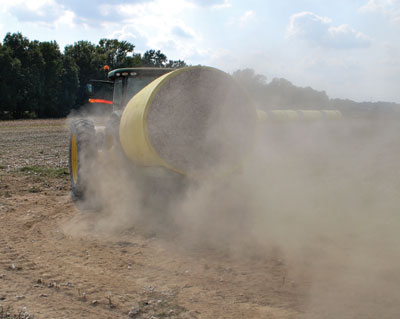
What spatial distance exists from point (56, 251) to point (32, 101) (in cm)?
3710

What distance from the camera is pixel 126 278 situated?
3307 mm

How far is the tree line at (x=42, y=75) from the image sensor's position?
35.4 metres

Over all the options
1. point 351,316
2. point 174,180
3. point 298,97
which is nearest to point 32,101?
point 298,97

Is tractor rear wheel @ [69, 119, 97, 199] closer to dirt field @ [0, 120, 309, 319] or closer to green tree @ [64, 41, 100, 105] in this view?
dirt field @ [0, 120, 309, 319]

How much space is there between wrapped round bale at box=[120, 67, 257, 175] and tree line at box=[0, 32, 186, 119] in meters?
31.8

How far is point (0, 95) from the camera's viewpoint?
34125 millimetres

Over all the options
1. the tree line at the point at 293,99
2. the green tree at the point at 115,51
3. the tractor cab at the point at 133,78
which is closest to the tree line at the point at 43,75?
the green tree at the point at 115,51

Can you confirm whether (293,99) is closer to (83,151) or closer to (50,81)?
(83,151)

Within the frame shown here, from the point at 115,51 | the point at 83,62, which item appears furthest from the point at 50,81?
the point at 115,51

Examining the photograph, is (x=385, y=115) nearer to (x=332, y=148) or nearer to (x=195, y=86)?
(x=332, y=148)

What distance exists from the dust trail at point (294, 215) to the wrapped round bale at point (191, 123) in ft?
0.89

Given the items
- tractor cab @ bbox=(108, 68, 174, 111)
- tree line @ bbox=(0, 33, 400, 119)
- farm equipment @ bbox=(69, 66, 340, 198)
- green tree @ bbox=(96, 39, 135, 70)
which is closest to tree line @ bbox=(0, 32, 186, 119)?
tree line @ bbox=(0, 33, 400, 119)

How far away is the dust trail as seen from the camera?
306cm

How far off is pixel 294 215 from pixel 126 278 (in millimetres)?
2279
